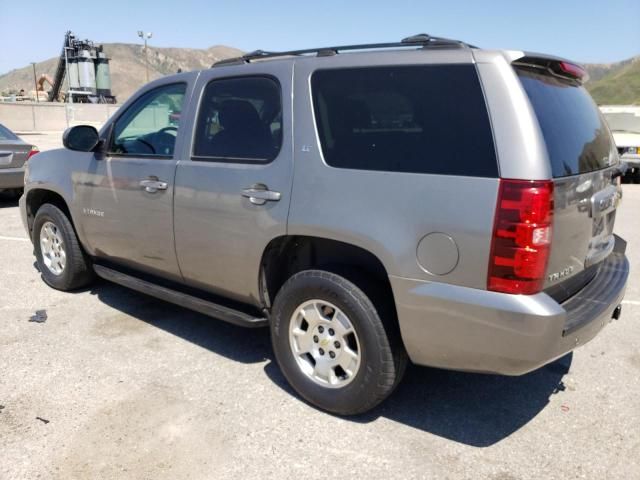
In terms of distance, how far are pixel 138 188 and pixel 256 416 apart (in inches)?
74.0

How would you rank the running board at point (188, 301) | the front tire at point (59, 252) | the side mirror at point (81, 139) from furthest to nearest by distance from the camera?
the front tire at point (59, 252) → the side mirror at point (81, 139) → the running board at point (188, 301)

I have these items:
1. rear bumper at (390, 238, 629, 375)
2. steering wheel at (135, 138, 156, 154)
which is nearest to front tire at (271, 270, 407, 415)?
rear bumper at (390, 238, 629, 375)

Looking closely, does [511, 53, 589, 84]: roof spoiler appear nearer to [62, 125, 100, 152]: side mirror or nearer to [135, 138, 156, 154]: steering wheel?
[135, 138, 156, 154]: steering wheel

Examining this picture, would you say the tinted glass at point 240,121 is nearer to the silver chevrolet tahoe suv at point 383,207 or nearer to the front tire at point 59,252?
the silver chevrolet tahoe suv at point 383,207

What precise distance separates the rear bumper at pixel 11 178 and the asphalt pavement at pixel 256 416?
5835 mm

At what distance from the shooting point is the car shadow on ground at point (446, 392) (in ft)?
10.3

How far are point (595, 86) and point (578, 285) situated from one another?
15136cm

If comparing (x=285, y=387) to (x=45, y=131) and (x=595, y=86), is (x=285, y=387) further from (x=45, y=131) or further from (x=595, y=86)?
(x=595, y=86)

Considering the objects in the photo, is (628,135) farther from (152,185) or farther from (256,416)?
(256,416)

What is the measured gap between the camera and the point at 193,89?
3.82 m

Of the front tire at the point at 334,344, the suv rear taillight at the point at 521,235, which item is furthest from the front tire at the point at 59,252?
the suv rear taillight at the point at 521,235

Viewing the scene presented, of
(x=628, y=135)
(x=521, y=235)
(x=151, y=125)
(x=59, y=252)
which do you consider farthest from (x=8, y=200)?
(x=628, y=135)

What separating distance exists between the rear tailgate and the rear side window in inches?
11.2

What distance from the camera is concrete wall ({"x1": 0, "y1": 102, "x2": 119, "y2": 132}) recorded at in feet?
114
